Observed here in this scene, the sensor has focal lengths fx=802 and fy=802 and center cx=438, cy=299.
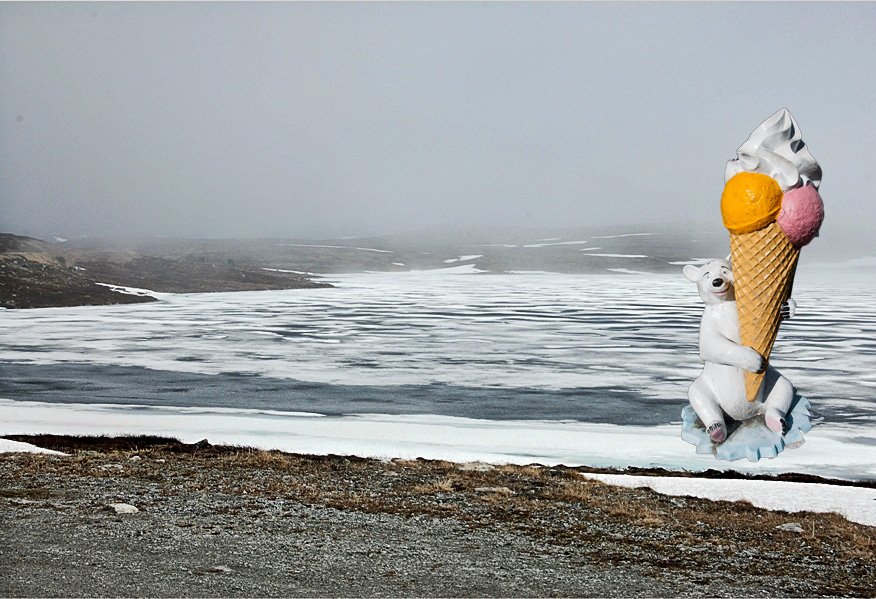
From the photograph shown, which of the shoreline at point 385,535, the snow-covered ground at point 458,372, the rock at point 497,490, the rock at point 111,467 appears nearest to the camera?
the shoreline at point 385,535

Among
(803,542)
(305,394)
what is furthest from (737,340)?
(305,394)

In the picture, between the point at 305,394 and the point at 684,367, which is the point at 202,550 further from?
the point at 684,367

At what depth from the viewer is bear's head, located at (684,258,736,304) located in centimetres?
214

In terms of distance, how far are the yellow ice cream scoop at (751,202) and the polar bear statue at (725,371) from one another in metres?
0.20

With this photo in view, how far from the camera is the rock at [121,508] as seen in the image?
10.5m

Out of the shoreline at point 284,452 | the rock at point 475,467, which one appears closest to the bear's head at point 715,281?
the rock at point 475,467

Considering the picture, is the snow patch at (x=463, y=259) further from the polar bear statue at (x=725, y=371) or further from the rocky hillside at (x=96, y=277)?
the polar bear statue at (x=725, y=371)

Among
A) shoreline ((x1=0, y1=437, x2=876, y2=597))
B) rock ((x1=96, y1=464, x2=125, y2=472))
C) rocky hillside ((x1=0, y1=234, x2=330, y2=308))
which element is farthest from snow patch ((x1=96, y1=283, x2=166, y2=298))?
shoreline ((x1=0, y1=437, x2=876, y2=597))

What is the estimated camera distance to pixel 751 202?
6.34ft

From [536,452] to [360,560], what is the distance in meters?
8.57

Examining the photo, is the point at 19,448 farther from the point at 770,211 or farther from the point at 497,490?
the point at 770,211

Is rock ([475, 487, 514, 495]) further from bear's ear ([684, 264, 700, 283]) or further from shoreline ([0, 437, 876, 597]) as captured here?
bear's ear ([684, 264, 700, 283])

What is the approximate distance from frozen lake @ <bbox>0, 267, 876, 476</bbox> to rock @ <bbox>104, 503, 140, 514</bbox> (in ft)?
31.4

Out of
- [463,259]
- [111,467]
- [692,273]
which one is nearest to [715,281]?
[692,273]
